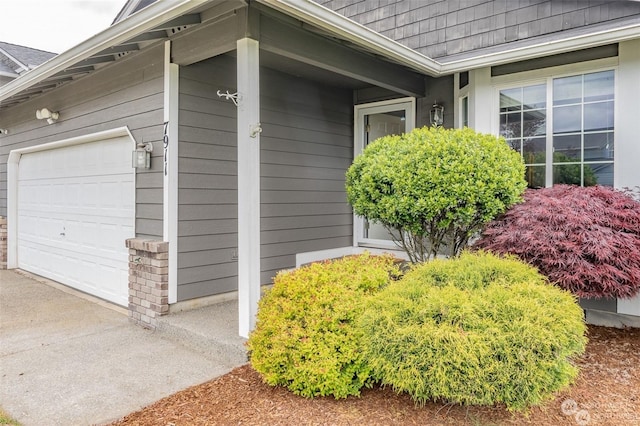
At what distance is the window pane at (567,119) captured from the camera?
4.95 m

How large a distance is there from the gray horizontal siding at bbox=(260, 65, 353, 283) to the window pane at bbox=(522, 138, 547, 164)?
2646 millimetres

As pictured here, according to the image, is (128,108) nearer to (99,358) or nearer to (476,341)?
(99,358)

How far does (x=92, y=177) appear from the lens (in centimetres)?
648

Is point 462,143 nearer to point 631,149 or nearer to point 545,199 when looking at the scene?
point 545,199

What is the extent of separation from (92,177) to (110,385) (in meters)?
3.97

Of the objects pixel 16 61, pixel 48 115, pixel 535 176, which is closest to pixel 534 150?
pixel 535 176

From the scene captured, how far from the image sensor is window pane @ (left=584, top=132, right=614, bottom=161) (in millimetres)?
4750

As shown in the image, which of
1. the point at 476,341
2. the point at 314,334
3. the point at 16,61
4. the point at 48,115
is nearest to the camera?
the point at 476,341

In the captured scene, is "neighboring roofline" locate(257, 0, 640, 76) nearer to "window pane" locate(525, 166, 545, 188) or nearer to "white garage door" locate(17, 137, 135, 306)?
"window pane" locate(525, 166, 545, 188)

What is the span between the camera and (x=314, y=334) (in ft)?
10.2

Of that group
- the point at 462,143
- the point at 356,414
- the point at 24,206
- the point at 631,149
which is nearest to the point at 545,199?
the point at 462,143

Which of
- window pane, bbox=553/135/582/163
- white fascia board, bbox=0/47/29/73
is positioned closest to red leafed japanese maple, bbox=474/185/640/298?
window pane, bbox=553/135/582/163

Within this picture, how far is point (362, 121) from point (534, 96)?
2.58m

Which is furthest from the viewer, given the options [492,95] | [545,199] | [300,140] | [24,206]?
[24,206]
